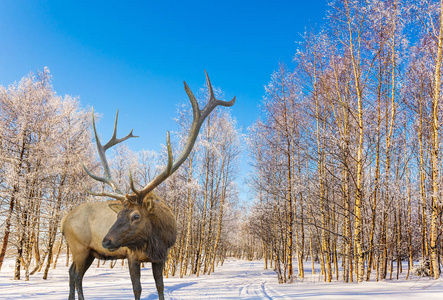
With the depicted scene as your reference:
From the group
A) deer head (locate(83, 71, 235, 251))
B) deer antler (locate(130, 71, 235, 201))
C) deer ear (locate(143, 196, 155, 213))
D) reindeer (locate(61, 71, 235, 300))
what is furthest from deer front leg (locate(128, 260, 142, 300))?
deer antler (locate(130, 71, 235, 201))

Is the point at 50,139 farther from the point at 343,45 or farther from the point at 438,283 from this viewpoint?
the point at 438,283

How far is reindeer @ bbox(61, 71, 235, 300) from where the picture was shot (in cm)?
423

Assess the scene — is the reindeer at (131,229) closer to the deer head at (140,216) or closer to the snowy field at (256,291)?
the deer head at (140,216)

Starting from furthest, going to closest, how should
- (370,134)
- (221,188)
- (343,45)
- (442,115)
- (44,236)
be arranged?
1. (221,188)
2. (44,236)
3. (370,134)
4. (442,115)
5. (343,45)

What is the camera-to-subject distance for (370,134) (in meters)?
11.8

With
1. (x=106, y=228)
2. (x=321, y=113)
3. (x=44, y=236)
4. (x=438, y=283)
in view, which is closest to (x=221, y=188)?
(x=321, y=113)

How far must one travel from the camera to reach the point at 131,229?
13.8ft

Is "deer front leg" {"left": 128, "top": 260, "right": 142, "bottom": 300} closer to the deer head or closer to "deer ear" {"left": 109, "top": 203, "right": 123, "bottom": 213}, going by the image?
the deer head

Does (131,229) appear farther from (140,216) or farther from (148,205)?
(148,205)

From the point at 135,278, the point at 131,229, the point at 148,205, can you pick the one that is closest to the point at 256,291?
the point at 135,278

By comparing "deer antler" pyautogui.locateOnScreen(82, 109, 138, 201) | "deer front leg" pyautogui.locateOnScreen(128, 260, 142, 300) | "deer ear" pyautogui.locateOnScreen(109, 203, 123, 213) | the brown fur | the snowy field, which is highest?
"deer antler" pyautogui.locateOnScreen(82, 109, 138, 201)

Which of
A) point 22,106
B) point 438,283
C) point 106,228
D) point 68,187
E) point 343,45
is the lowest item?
point 438,283

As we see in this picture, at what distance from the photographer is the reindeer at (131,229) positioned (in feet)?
13.9

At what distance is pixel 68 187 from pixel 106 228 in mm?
10895
